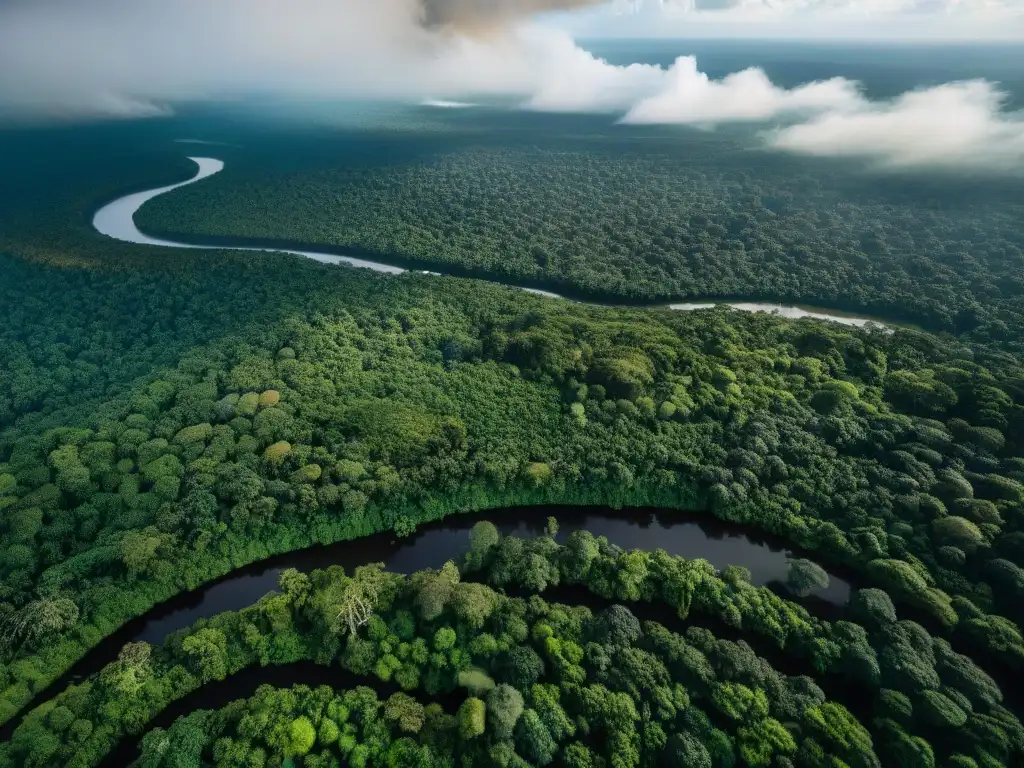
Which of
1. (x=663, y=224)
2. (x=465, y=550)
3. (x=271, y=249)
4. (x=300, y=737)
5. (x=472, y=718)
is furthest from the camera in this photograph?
(x=271, y=249)

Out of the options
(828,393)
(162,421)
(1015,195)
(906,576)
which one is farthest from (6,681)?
(1015,195)

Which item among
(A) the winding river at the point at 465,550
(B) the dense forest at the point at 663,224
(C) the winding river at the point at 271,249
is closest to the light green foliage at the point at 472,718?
(A) the winding river at the point at 465,550

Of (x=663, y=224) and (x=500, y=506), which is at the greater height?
(x=663, y=224)

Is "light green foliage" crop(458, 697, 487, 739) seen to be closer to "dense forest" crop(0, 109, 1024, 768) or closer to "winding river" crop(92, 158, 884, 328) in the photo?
"dense forest" crop(0, 109, 1024, 768)

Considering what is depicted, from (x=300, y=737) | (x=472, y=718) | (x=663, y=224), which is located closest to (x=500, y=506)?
(x=472, y=718)

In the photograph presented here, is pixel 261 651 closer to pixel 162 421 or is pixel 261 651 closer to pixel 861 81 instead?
pixel 162 421

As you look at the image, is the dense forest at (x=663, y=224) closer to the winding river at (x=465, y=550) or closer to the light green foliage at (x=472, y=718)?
the winding river at (x=465, y=550)

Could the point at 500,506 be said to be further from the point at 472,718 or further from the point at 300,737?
the point at 300,737
